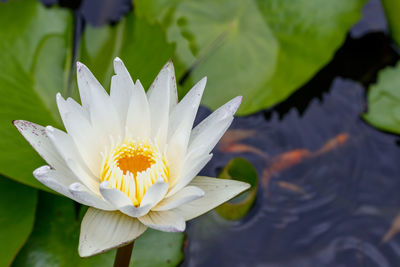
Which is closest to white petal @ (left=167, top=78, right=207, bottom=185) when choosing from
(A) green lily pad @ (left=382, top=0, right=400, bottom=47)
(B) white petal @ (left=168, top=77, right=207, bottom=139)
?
(B) white petal @ (left=168, top=77, right=207, bottom=139)

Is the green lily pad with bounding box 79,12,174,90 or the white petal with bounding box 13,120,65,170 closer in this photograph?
the white petal with bounding box 13,120,65,170

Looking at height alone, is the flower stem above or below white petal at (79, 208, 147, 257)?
below

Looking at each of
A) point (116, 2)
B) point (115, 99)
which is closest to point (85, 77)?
point (115, 99)

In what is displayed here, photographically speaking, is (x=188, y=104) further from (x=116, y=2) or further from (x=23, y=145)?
(x=116, y=2)

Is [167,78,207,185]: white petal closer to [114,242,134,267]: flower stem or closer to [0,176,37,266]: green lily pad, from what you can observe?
[114,242,134,267]: flower stem

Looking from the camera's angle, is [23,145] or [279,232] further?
[279,232]

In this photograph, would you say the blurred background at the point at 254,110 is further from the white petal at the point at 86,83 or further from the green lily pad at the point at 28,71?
the white petal at the point at 86,83

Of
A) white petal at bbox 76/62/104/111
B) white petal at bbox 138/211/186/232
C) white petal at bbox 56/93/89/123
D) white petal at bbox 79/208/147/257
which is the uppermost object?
white petal at bbox 76/62/104/111

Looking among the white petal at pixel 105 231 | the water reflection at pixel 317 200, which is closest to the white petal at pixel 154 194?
the white petal at pixel 105 231

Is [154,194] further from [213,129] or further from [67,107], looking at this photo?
[67,107]
